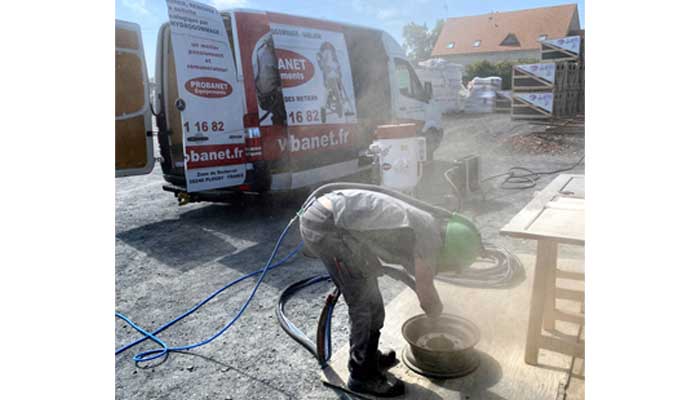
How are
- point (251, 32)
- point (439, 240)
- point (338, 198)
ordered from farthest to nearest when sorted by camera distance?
point (251, 32) → point (338, 198) → point (439, 240)

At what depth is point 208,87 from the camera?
4.16 m

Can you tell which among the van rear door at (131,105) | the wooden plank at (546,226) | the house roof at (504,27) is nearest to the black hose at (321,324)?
the wooden plank at (546,226)

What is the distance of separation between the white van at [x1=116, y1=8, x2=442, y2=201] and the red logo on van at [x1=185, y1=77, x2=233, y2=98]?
10 mm

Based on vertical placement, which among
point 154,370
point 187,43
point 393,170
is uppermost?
point 187,43

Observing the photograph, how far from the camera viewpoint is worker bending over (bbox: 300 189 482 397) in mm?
1863

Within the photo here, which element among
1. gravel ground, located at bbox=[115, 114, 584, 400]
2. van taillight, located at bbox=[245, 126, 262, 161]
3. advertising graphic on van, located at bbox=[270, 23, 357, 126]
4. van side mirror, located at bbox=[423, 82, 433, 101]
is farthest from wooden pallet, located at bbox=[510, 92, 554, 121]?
van taillight, located at bbox=[245, 126, 262, 161]

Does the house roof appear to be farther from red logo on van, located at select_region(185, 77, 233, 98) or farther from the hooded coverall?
red logo on van, located at select_region(185, 77, 233, 98)

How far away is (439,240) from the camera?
6.07 feet

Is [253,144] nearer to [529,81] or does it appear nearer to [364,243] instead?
[364,243]

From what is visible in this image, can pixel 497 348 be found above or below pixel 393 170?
below

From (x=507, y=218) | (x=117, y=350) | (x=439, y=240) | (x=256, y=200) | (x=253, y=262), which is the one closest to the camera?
(x=439, y=240)

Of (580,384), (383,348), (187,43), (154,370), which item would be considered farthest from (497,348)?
(187,43)

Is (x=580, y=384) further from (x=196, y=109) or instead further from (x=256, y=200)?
(x=256, y=200)

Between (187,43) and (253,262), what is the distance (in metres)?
2.03
